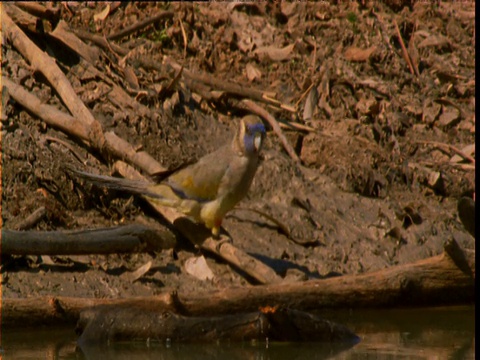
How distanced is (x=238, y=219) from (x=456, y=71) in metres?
4.09

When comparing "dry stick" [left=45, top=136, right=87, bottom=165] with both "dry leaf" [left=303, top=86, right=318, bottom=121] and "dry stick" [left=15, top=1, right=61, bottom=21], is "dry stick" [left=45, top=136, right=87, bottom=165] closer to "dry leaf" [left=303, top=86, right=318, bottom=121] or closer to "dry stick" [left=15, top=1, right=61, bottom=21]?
"dry stick" [left=15, top=1, right=61, bottom=21]

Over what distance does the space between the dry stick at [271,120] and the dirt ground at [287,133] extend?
9 centimetres

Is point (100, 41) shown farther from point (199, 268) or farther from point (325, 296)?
point (325, 296)

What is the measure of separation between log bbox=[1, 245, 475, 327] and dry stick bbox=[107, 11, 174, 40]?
448 centimetres

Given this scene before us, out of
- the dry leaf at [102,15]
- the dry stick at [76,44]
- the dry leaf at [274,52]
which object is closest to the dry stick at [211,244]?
the dry stick at [76,44]

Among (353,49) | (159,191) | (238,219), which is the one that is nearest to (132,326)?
(159,191)

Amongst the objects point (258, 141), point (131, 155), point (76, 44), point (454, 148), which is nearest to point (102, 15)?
point (76, 44)

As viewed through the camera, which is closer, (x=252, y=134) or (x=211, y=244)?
(x=252, y=134)

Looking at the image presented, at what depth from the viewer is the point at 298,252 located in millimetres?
8594

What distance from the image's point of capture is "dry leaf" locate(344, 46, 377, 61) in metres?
11.3

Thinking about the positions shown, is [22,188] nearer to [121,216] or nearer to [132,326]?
[121,216]

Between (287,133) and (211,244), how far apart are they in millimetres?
2295

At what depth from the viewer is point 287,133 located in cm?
1009

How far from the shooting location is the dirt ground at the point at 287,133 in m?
8.33
